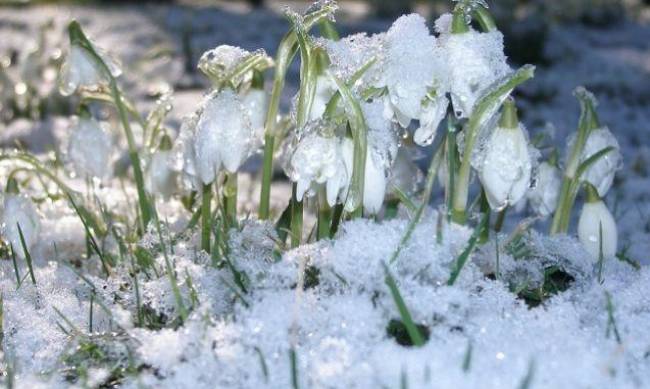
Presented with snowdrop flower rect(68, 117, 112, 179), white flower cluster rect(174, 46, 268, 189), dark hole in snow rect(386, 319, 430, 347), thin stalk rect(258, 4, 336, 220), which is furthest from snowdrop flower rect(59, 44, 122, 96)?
dark hole in snow rect(386, 319, 430, 347)

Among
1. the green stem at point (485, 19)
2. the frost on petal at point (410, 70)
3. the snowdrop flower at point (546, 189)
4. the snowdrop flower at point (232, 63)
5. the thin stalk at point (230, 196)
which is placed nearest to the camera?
the frost on petal at point (410, 70)

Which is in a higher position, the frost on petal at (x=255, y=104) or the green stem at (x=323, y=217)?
the frost on petal at (x=255, y=104)

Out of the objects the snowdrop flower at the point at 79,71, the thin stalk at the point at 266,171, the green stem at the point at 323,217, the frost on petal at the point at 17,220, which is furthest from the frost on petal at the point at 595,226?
the frost on petal at the point at 17,220

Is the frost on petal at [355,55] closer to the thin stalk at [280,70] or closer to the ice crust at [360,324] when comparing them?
the thin stalk at [280,70]

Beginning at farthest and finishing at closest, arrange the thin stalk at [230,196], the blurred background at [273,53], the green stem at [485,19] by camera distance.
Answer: the blurred background at [273,53] < the thin stalk at [230,196] < the green stem at [485,19]

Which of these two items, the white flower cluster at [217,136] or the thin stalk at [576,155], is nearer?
the white flower cluster at [217,136]

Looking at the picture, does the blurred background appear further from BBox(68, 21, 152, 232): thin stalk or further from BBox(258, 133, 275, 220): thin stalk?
BBox(258, 133, 275, 220): thin stalk

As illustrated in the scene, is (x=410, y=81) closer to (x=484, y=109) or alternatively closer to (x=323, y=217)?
(x=484, y=109)

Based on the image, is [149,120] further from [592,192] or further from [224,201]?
[592,192]
